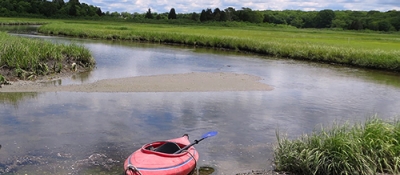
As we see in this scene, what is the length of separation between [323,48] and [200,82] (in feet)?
48.8

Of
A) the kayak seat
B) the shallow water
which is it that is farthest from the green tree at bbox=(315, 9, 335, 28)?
the kayak seat

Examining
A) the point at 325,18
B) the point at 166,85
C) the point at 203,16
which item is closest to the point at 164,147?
the point at 166,85

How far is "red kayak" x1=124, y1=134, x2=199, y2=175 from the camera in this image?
6.25 m

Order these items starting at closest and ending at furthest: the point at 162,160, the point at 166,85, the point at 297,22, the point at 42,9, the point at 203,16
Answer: the point at 162,160, the point at 166,85, the point at 203,16, the point at 42,9, the point at 297,22

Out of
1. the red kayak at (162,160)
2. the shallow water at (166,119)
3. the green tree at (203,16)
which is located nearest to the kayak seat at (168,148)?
the red kayak at (162,160)

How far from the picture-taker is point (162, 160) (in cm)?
648

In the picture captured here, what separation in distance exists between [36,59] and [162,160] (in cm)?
1212

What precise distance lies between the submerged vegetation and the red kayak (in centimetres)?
977

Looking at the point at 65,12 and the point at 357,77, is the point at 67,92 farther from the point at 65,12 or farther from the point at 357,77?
the point at 65,12

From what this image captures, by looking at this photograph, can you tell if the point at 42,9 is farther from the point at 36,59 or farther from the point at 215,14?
the point at 36,59

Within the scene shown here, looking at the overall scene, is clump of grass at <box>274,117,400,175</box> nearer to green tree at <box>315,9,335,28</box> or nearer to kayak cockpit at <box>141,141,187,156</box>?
kayak cockpit at <box>141,141,187,156</box>

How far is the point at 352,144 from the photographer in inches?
272

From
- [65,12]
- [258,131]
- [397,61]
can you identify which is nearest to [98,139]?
[258,131]

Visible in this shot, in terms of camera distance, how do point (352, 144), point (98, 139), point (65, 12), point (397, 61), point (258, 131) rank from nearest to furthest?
point (352, 144) → point (98, 139) → point (258, 131) → point (397, 61) → point (65, 12)
